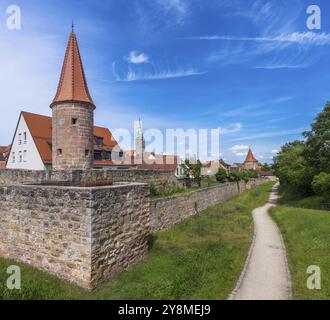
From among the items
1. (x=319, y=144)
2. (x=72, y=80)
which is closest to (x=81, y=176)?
(x=72, y=80)

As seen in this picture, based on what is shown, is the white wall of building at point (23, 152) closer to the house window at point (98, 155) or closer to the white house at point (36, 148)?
the white house at point (36, 148)

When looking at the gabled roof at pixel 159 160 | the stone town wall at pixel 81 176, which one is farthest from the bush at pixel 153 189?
the gabled roof at pixel 159 160

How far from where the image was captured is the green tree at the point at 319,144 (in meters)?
24.1

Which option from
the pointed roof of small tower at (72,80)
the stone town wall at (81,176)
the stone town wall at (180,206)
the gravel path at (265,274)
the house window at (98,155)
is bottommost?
the gravel path at (265,274)

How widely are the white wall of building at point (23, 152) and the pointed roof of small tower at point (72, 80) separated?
11.5m

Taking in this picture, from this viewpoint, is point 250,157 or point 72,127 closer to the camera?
point 72,127

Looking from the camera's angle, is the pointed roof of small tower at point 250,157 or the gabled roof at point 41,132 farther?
the pointed roof of small tower at point 250,157

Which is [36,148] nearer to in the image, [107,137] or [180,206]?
[107,137]

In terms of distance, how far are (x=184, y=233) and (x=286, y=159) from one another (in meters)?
27.6

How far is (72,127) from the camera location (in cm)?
1641

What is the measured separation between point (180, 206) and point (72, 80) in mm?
11053

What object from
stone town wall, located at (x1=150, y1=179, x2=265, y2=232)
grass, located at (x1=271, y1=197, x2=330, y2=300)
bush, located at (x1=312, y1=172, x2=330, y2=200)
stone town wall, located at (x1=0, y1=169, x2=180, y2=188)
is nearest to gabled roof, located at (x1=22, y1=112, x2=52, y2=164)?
stone town wall, located at (x1=0, y1=169, x2=180, y2=188)
